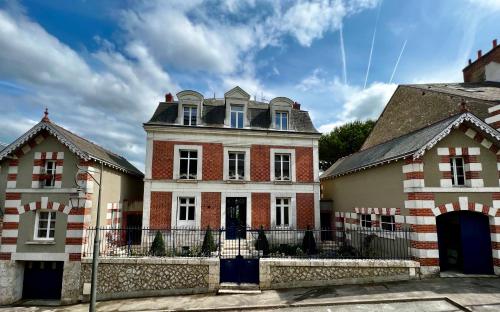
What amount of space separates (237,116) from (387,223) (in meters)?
10.1

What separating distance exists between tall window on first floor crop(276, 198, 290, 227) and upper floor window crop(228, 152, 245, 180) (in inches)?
109

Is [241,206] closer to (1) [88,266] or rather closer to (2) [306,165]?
(2) [306,165]

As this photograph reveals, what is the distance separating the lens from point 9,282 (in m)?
11.4

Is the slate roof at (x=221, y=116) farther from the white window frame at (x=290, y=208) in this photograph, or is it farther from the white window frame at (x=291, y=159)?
the white window frame at (x=290, y=208)

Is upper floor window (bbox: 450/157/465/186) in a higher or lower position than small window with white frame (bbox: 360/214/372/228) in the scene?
higher

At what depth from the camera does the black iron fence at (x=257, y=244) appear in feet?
38.4

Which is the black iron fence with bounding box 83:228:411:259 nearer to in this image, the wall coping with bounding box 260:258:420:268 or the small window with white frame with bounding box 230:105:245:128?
the wall coping with bounding box 260:258:420:268

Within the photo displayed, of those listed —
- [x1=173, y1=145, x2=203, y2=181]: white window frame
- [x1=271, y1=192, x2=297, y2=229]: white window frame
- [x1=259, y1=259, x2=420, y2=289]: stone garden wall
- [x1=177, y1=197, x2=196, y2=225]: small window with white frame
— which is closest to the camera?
[x1=259, y1=259, x2=420, y2=289]: stone garden wall

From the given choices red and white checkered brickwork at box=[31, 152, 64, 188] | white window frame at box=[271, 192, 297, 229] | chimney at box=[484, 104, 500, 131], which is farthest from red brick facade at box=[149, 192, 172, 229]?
chimney at box=[484, 104, 500, 131]

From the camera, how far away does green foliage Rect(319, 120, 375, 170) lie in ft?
105

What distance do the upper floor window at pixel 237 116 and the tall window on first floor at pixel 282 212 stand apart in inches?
207

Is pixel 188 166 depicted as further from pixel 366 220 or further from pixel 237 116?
pixel 366 220

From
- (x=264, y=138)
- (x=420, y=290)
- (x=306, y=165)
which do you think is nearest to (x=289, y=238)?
(x=306, y=165)

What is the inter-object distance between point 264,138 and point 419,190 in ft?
28.7
